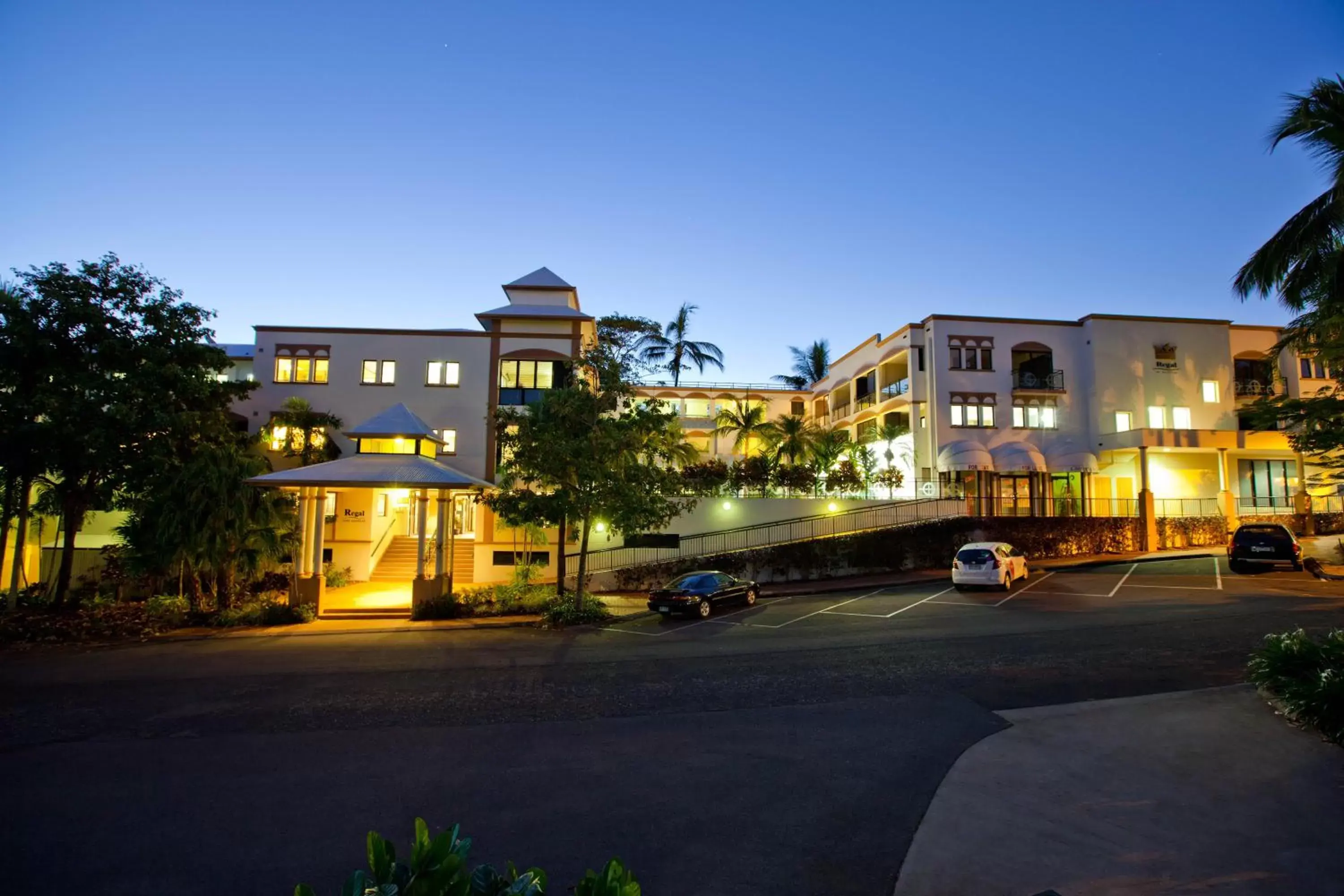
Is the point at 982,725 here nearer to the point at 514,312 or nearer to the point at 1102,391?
the point at 514,312

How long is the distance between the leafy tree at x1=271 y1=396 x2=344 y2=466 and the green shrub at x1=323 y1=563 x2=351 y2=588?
14.3 ft

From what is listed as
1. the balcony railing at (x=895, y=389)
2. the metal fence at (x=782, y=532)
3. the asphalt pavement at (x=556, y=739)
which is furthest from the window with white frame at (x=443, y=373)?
the balcony railing at (x=895, y=389)

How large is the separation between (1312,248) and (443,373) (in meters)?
29.3

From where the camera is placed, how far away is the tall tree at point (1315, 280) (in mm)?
11547

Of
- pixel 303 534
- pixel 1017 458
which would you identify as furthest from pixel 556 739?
pixel 1017 458

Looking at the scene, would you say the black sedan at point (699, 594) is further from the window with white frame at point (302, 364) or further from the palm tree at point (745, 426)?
the window with white frame at point (302, 364)

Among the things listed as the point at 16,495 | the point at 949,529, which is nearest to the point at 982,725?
the point at 949,529

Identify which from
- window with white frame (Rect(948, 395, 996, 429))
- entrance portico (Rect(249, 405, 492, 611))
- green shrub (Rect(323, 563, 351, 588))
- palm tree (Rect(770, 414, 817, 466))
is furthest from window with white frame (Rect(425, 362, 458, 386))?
window with white frame (Rect(948, 395, 996, 429))

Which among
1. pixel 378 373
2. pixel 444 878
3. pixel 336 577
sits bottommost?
pixel 336 577

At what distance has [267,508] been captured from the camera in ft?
66.3

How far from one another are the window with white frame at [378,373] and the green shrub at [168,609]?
1265 centimetres

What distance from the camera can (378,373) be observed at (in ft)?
98.8

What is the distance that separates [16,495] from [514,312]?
17.9 m

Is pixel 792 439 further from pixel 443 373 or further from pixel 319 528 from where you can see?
pixel 319 528
